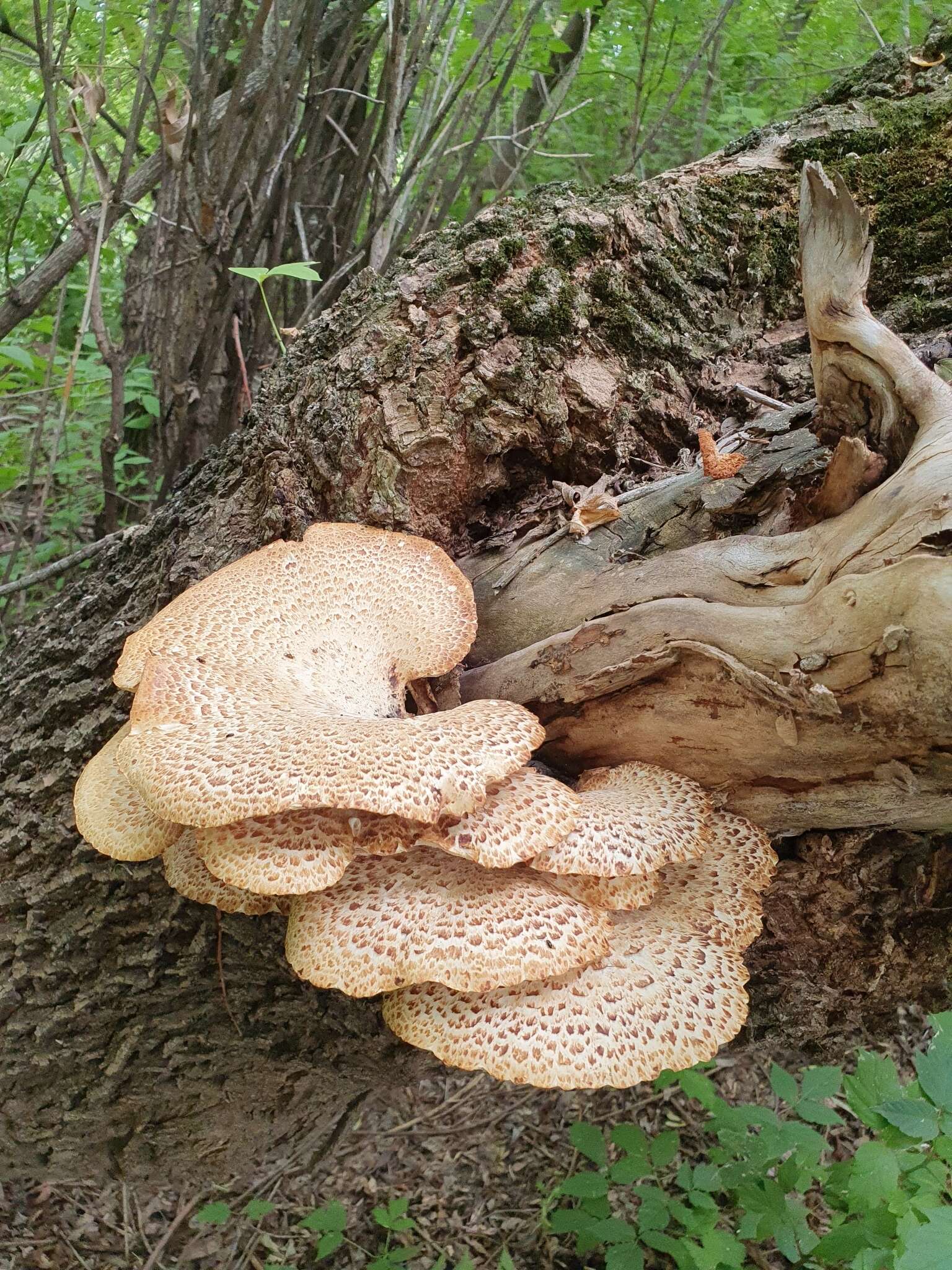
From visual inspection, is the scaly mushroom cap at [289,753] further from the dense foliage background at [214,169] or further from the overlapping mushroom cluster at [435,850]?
the dense foliage background at [214,169]

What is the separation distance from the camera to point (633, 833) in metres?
1.72

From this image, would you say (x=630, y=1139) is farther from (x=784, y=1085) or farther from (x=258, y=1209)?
(x=258, y=1209)

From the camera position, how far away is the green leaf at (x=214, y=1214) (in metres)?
3.19

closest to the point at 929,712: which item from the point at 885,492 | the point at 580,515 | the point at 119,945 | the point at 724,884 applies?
the point at 885,492

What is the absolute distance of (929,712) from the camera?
1.56 meters

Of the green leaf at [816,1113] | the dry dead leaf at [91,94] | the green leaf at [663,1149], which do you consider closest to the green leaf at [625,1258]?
the green leaf at [663,1149]

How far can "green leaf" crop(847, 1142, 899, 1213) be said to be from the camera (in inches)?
72.5

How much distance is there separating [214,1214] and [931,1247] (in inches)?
107

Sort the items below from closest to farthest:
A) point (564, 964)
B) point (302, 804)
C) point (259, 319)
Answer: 1. point (302, 804)
2. point (564, 964)
3. point (259, 319)

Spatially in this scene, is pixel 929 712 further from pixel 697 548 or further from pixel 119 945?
pixel 119 945

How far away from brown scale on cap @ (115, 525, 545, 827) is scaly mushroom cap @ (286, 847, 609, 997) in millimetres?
239

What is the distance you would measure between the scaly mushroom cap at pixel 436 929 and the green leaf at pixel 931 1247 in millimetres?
698

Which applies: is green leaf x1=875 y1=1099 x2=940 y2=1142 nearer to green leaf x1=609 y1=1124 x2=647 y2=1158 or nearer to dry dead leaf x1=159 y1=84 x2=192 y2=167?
green leaf x1=609 y1=1124 x2=647 y2=1158

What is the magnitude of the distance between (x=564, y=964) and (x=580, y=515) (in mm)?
1168
